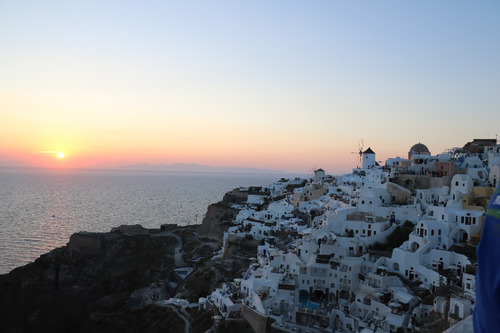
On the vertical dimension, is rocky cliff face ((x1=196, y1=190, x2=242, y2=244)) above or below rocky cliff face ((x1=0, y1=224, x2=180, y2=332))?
above

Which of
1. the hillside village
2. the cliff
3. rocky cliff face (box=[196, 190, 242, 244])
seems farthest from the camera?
rocky cliff face (box=[196, 190, 242, 244])

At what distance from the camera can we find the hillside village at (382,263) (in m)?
24.0

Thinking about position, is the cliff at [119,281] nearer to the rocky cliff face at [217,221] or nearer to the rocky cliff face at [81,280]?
the rocky cliff face at [81,280]

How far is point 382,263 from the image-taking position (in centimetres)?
2919

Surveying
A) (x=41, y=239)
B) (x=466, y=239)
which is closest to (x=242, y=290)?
(x=466, y=239)

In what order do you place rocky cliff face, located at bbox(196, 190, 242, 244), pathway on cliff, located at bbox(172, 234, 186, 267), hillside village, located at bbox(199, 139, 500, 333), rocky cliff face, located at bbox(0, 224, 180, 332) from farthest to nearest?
rocky cliff face, located at bbox(196, 190, 242, 244) < pathway on cliff, located at bbox(172, 234, 186, 267) < rocky cliff face, located at bbox(0, 224, 180, 332) < hillside village, located at bbox(199, 139, 500, 333)

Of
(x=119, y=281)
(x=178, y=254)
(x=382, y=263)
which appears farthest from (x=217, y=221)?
(x=382, y=263)

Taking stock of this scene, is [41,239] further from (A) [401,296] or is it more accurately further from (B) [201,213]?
(A) [401,296]

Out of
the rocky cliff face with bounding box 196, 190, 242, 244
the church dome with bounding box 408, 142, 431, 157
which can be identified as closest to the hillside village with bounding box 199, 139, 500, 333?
the church dome with bounding box 408, 142, 431, 157

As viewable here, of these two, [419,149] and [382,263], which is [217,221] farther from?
[382,263]

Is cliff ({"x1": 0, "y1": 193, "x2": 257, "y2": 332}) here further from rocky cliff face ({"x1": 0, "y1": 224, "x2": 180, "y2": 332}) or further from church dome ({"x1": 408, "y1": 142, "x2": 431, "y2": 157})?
church dome ({"x1": 408, "y1": 142, "x2": 431, "y2": 157})

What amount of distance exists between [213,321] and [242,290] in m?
3.06

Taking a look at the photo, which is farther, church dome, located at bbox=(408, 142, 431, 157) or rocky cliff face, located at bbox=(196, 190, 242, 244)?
rocky cliff face, located at bbox=(196, 190, 242, 244)

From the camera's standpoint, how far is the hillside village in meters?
24.0
